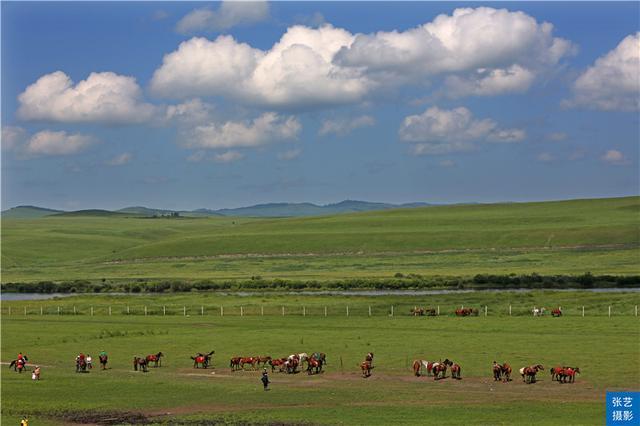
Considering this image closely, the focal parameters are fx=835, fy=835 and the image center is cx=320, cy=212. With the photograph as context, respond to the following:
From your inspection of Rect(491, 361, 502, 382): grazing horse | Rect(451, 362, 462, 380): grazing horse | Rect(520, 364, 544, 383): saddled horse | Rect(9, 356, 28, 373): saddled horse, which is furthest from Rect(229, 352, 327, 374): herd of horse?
Rect(9, 356, 28, 373): saddled horse

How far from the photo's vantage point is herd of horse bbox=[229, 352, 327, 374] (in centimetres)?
4384

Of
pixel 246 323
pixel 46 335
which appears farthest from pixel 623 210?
pixel 46 335

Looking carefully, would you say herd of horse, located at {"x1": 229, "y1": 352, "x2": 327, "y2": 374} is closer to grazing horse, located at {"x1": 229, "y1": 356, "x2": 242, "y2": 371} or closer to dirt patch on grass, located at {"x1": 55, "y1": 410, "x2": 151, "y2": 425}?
grazing horse, located at {"x1": 229, "y1": 356, "x2": 242, "y2": 371}

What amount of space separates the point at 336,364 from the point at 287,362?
120 inches

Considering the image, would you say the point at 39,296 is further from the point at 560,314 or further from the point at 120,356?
the point at 560,314

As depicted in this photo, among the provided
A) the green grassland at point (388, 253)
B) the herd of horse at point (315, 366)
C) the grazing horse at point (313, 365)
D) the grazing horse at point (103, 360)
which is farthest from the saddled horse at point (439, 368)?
the green grassland at point (388, 253)

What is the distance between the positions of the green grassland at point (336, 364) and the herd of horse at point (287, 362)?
772 millimetres

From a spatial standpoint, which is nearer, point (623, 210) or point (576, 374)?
point (576, 374)

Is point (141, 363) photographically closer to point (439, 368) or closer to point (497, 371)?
point (439, 368)

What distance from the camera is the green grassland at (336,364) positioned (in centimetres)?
3384

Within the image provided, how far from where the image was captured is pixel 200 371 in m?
45.3

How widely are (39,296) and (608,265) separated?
7983 centimetres

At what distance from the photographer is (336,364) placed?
45688 mm

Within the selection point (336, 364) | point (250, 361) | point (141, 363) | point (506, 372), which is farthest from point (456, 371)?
point (141, 363)
